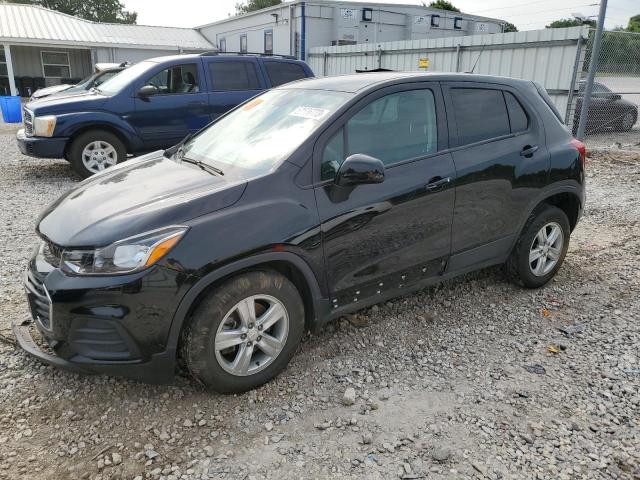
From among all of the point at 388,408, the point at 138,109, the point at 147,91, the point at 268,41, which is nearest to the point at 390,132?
the point at 388,408

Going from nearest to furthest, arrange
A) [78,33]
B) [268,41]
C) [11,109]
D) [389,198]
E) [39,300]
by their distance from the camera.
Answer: [39,300], [389,198], [11,109], [268,41], [78,33]

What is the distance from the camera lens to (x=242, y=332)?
279 centimetres

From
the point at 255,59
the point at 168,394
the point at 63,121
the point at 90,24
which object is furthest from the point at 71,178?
the point at 90,24

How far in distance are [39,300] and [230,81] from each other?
637 cm

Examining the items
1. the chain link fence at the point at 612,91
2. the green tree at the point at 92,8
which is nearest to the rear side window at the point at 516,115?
the chain link fence at the point at 612,91

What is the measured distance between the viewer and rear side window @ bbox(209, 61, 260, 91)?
8312 mm

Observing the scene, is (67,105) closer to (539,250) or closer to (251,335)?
(251,335)

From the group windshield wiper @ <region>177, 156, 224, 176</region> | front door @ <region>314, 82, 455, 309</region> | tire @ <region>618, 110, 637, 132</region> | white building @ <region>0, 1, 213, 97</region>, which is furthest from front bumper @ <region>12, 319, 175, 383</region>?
white building @ <region>0, 1, 213, 97</region>

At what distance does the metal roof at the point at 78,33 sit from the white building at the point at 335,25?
12.3ft

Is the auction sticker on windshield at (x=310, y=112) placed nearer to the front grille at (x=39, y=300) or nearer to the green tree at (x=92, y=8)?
the front grille at (x=39, y=300)

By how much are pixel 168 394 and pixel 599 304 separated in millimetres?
3397

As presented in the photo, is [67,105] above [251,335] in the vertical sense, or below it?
above

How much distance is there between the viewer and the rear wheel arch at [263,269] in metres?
2.59

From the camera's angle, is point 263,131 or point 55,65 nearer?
point 263,131
